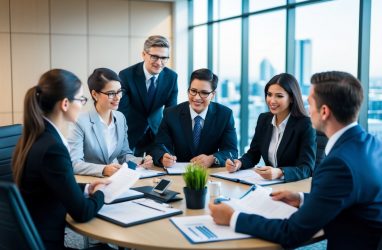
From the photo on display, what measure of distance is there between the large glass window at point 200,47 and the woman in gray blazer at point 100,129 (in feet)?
14.6

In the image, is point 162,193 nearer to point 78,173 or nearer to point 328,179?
point 78,173

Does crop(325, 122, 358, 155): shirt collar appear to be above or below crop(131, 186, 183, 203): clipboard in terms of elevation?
above

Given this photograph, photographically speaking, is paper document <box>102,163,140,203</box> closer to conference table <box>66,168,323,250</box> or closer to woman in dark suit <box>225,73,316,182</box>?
conference table <box>66,168,323,250</box>

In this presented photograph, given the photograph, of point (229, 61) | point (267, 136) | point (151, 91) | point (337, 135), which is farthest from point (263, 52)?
point (337, 135)

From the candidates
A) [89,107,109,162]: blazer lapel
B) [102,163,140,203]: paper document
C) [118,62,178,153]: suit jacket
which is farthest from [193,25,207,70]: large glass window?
[102,163,140,203]: paper document

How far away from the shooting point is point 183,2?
7496 millimetres

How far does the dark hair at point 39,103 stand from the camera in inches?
76.6

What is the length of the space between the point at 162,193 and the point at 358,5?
9.76ft

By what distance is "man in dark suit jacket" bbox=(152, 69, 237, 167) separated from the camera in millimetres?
3340

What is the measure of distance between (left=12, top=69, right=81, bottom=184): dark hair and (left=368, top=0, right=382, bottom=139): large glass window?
3.06 metres

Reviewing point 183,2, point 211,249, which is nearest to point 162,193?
point 211,249

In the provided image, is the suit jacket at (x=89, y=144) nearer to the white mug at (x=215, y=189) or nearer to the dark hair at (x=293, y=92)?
the white mug at (x=215, y=189)

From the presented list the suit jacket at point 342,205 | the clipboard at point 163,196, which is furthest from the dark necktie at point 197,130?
the suit jacket at point 342,205

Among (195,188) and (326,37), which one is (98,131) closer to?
(195,188)
